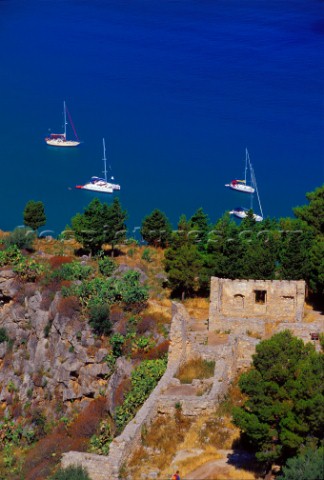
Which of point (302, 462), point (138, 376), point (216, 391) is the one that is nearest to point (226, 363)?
point (216, 391)

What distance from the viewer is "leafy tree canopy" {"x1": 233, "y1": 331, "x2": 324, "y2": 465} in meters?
32.8

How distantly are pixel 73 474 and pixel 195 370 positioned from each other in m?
8.09

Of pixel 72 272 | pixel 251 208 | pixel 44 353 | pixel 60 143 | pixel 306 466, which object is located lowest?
pixel 306 466

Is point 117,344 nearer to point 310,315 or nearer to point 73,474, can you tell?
point 310,315

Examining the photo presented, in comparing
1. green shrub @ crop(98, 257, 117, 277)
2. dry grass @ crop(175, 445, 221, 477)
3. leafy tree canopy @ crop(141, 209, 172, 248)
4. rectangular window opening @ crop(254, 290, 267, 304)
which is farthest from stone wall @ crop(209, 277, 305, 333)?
leafy tree canopy @ crop(141, 209, 172, 248)

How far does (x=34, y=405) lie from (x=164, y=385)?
17.3 meters

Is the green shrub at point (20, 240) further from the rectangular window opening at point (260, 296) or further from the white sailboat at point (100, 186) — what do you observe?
the white sailboat at point (100, 186)

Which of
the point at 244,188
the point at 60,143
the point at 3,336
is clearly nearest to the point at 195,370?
the point at 3,336

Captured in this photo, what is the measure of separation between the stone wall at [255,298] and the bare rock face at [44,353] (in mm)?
8271

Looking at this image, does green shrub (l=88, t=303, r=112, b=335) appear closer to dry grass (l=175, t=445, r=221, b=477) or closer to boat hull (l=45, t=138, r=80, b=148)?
dry grass (l=175, t=445, r=221, b=477)

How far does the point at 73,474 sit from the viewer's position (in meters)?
34.7

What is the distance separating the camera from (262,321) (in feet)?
143

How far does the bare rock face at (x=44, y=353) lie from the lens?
2073 inches

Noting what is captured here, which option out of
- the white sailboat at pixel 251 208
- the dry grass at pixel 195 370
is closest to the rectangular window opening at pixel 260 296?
the dry grass at pixel 195 370
